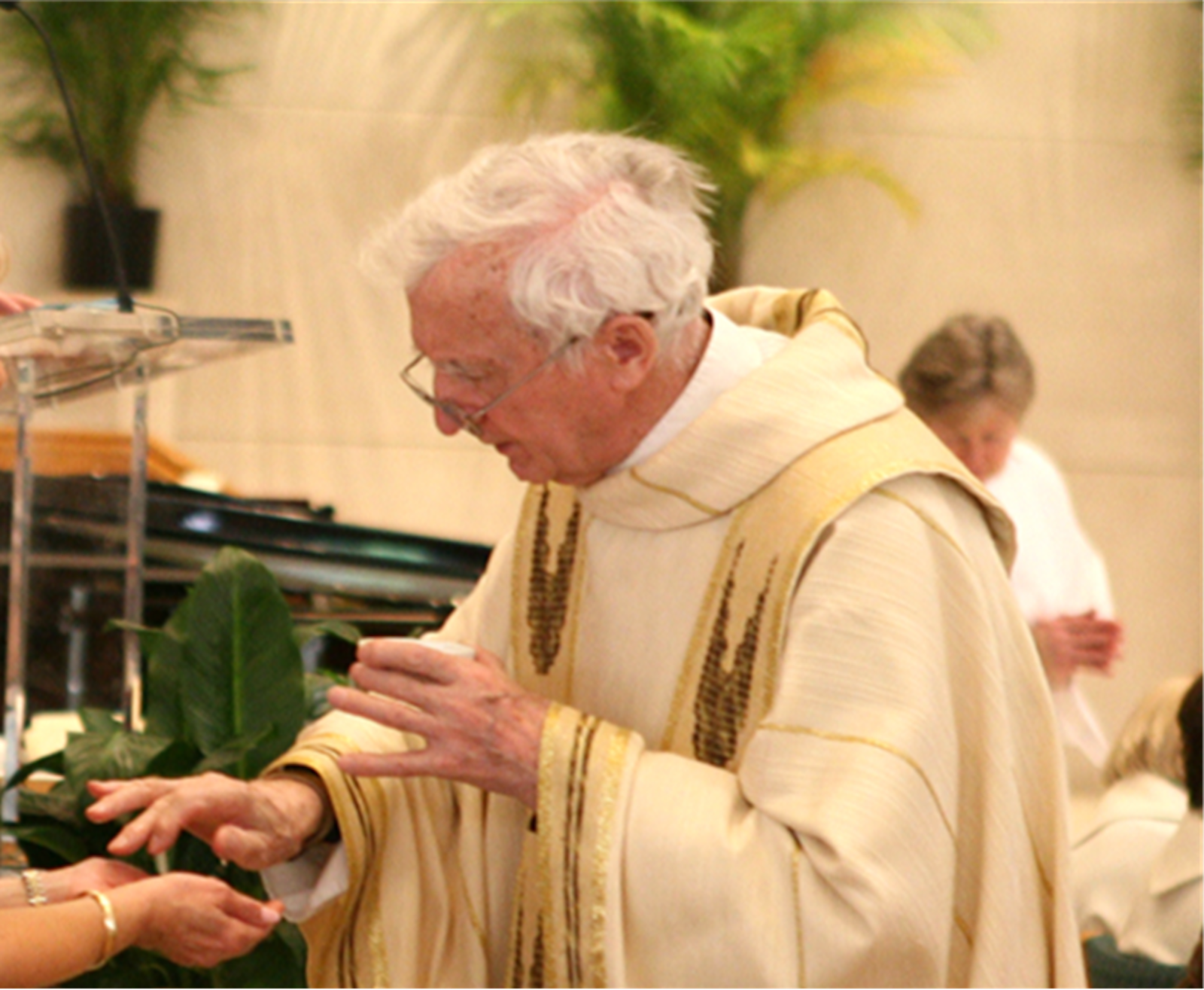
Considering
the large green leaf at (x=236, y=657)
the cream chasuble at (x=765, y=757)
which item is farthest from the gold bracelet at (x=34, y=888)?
the large green leaf at (x=236, y=657)

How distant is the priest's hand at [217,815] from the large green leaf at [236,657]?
574 mm

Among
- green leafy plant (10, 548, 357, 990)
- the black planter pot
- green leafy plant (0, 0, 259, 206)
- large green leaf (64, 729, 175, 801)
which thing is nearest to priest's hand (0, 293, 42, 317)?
green leafy plant (10, 548, 357, 990)

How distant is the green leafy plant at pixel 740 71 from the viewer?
21.7 feet

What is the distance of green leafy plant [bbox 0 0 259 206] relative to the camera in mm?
6445

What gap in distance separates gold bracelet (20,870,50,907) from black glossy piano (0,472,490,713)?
157 centimetres

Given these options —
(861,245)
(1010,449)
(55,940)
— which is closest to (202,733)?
(55,940)

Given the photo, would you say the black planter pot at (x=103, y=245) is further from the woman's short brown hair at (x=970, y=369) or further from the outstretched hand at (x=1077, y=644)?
the outstretched hand at (x=1077, y=644)

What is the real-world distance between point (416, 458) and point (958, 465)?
5201 mm

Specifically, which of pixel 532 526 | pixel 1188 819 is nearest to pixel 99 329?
pixel 532 526

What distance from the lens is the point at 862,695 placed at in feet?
6.47

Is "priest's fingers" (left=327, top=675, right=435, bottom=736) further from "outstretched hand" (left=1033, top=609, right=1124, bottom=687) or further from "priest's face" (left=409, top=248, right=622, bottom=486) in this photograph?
"outstretched hand" (left=1033, top=609, right=1124, bottom=687)

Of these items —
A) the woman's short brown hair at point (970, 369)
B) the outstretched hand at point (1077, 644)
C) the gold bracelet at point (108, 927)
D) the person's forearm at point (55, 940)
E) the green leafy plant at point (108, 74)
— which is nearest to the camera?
the person's forearm at point (55, 940)

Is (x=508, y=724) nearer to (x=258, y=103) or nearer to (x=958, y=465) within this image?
(x=958, y=465)

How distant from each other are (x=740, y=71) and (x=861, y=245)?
1018mm
